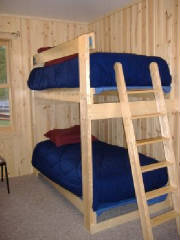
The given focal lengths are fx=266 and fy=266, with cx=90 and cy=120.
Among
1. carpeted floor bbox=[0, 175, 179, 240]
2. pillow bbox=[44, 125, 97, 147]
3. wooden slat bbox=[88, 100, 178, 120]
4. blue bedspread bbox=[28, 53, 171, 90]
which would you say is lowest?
carpeted floor bbox=[0, 175, 179, 240]

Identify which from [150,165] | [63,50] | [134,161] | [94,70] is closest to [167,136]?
[150,165]

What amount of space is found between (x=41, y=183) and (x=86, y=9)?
256 cm

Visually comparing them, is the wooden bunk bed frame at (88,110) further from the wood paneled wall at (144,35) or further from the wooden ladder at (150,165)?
the wood paneled wall at (144,35)

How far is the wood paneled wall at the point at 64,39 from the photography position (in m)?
3.23

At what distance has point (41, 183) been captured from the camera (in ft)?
12.6

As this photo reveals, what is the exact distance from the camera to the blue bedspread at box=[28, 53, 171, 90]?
2.39 m

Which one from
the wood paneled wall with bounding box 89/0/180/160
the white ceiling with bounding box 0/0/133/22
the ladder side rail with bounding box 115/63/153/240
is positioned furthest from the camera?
the white ceiling with bounding box 0/0/133/22

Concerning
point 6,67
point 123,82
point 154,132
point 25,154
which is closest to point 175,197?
point 154,132

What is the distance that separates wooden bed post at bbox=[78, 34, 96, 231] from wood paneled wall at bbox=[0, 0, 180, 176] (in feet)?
3.65

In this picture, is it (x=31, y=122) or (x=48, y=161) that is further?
(x=31, y=122)

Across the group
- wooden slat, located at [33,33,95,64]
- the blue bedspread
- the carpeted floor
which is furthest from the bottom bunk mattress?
wooden slat, located at [33,33,95,64]

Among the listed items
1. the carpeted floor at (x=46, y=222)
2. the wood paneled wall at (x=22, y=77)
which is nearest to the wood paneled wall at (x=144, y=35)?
the wood paneled wall at (x=22, y=77)

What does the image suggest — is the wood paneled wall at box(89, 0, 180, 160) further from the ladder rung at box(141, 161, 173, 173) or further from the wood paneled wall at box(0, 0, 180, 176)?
the ladder rung at box(141, 161, 173, 173)

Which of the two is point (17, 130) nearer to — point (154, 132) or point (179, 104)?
point (154, 132)
